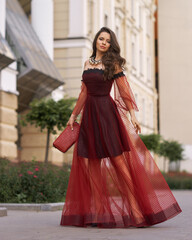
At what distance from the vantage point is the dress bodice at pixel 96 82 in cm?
707

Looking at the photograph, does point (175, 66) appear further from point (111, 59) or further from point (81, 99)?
point (111, 59)

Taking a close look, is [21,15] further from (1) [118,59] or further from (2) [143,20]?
(2) [143,20]

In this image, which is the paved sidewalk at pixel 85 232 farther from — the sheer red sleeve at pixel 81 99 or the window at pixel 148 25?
the window at pixel 148 25

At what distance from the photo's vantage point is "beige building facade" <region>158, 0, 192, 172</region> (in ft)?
168

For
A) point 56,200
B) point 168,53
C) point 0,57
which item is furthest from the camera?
point 168,53

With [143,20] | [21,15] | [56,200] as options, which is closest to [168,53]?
[143,20]

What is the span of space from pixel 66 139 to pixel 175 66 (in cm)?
4495

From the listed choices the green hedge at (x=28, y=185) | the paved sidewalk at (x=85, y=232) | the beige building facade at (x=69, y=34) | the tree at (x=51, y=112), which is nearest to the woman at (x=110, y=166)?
the paved sidewalk at (x=85, y=232)

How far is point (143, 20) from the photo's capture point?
134ft

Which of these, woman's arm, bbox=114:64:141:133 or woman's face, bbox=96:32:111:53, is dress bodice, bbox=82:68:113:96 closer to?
woman's arm, bbox=114:64:141:133

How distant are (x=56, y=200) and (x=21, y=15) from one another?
12940 millimetres

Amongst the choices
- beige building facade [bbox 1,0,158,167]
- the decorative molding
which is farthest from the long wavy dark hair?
the decorative molding

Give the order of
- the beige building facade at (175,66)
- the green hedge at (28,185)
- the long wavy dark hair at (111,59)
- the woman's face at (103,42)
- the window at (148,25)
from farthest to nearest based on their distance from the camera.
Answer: the beige building facade at (175,66)
the window at (148,25)
the green hedge at (28,185)
the woman's face at (103,42)
the long wavy dark hair at (111,59)

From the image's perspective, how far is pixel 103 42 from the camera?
7.15 meters
